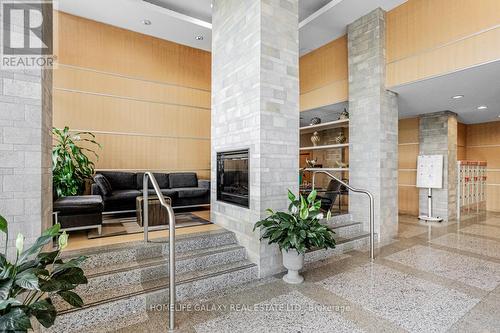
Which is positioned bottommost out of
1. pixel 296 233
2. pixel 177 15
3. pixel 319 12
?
pixel 296 233

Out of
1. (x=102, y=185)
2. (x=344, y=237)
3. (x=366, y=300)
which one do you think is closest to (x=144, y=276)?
(x=366, y=300)

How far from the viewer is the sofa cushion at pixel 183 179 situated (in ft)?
18.7

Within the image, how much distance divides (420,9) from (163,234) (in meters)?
5.31

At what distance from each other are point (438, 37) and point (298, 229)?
12.5 ft

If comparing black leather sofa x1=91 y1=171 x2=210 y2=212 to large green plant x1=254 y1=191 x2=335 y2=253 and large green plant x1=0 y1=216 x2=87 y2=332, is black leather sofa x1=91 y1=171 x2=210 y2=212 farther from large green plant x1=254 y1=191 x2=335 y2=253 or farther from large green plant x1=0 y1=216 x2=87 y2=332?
large green plant x1=0 y1=216 x2=87 y2=332

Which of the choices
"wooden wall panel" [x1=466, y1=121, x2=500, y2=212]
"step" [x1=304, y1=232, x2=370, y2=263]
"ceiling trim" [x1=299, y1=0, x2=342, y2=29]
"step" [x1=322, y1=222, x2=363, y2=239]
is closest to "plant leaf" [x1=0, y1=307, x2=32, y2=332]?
"step" [x1=304, y1=232, x2=370, y2=263]

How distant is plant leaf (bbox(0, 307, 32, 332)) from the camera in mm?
994

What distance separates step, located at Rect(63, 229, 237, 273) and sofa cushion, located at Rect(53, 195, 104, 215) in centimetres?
73

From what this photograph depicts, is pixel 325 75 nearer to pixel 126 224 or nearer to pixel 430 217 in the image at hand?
pixel 430 217

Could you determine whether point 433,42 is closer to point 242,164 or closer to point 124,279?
point 242,164

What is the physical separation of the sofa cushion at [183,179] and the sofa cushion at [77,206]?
2.28 metres

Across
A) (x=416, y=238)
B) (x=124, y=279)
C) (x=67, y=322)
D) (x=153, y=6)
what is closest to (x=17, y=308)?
(x=67, y=322)

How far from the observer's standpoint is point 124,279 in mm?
2475

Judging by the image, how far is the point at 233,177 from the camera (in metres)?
3.61
